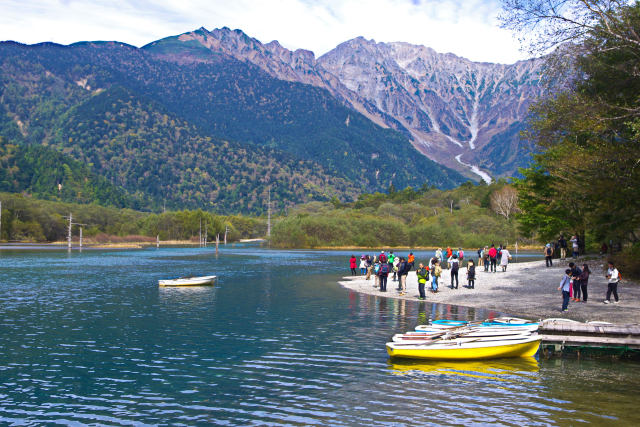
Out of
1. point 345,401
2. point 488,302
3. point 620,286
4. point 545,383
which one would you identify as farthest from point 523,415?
point 620,286

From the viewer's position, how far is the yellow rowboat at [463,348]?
22219mm

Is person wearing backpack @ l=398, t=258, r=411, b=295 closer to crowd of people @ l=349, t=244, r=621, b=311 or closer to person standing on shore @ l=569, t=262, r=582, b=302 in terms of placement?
crowd of people @ l=349, t=244, r=621, b=311

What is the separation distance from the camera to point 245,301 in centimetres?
4459

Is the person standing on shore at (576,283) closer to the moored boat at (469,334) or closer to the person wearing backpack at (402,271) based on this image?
the moored boat at (469,334)

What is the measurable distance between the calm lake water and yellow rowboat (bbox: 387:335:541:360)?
0.52m

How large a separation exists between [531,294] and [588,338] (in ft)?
54.2

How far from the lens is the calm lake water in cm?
1612

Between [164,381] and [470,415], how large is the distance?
10761 mm

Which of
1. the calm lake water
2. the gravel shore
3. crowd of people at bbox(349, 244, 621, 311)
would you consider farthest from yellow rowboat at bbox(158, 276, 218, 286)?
the calm lake water

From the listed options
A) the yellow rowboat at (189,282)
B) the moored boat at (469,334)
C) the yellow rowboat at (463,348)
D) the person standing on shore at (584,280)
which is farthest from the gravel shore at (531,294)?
the yellow rowboat at (189,282)

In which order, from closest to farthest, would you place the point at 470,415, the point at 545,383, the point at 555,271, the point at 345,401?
1. the point at 470,415
2. the point at 345,401
3. the point at 545,383
4. the point at 555,271

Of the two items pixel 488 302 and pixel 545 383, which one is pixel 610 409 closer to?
pixel 545 383

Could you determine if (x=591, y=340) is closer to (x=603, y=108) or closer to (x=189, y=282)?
(x=603, y=108)

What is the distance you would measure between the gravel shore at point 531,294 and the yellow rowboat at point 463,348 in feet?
28.0
